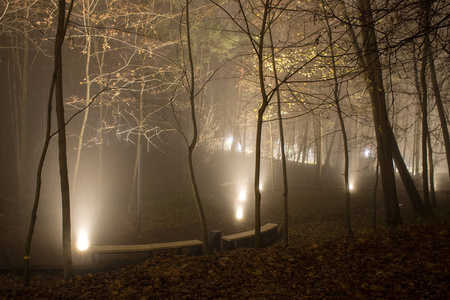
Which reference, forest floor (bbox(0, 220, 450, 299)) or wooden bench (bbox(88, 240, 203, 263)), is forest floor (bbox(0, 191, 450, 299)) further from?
wooden bench (bbox(88, 240, 203, 263))

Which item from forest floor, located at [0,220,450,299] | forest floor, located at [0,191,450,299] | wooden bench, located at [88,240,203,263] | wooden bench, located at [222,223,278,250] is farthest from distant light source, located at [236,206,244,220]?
forest floor, located at [0,220,450,299]

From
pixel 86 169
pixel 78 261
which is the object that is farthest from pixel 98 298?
pixel 86 169

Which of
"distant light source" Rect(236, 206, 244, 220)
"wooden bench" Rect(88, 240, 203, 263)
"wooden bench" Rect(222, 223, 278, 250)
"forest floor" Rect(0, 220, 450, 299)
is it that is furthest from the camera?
"distant light source" Rect(236, 206, 244, 220)

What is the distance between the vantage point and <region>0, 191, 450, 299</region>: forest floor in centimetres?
394

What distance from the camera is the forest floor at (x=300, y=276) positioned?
3.94 meters

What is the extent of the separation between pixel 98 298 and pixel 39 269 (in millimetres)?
5373

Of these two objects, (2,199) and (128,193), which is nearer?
(2,199)

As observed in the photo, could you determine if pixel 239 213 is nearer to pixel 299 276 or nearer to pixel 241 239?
pixel 241 239

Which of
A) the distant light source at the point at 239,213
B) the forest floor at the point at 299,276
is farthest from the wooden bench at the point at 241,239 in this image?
the distant light source at the point at 239,213

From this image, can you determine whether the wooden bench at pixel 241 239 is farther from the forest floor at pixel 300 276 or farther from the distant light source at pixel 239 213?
the distant light source at pixel 239 213

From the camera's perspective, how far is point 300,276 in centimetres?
462

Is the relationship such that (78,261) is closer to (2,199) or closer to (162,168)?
(2,199)

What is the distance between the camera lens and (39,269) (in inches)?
328

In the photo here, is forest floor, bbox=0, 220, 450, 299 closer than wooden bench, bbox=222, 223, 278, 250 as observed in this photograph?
Yes
